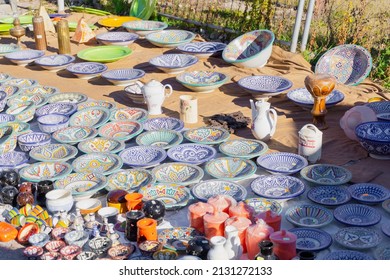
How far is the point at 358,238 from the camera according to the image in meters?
4.08

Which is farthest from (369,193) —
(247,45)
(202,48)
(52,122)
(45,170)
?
(202,48)

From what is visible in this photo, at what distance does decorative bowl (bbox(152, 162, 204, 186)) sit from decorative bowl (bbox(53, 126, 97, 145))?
0.98m

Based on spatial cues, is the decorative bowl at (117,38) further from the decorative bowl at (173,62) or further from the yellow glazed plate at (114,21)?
the decorative bowl at (173,62)

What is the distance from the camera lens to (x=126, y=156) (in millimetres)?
5371

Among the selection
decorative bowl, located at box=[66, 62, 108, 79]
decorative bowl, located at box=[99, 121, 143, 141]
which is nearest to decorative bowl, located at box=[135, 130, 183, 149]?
decorative bowl, located at box=[99, 121, 143, 141]

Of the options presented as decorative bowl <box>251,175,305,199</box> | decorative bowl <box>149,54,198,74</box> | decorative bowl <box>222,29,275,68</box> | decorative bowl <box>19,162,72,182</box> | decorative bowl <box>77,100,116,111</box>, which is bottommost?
decorative bowl <box>19,162,72,182</box>

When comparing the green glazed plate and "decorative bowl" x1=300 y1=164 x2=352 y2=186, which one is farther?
the green glazed plate

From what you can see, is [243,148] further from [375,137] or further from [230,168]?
[375,137]

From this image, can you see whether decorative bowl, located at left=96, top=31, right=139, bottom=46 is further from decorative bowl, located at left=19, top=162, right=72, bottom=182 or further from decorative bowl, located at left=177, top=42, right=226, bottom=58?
decorative bowl, located at left=19, top=162, right=72, bottom=182

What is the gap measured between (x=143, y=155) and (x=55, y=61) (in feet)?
11.5

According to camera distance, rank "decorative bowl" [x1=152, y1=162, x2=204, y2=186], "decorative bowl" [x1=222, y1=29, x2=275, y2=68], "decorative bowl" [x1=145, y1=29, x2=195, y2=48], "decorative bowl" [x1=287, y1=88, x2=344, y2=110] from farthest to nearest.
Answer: "decorative bowl" [x1=145, y1=29, x2=195, y2=48] → "decorative bowl" [x1=222, y1=29, x2=275, y2=68] → "decorative bowl" [x1=287, y1=88, x2=344, y2=110] → "decorative bowl" [x1=152, y1=162, x2=204, y2=186]

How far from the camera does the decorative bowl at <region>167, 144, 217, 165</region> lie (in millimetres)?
5305

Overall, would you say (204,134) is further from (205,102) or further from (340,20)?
(340,20)
